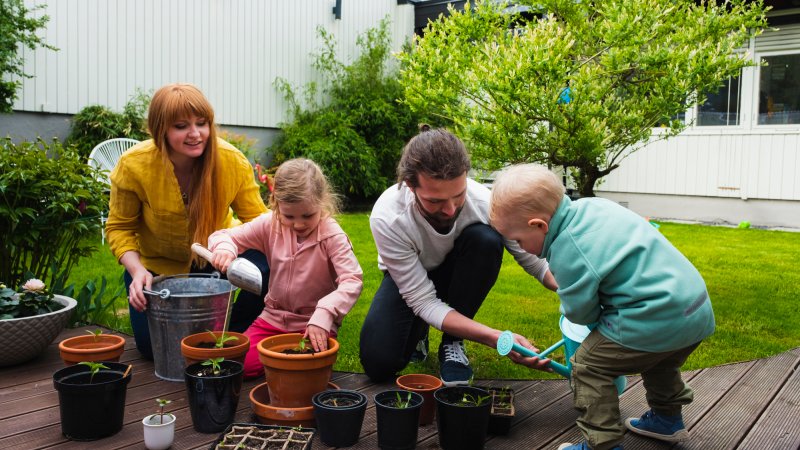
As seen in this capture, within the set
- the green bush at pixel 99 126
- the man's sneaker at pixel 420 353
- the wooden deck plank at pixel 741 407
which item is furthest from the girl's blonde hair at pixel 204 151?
the green bush at pixel 99 126

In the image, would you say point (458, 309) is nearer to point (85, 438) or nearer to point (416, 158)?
point (416, 158)

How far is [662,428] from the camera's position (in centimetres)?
190

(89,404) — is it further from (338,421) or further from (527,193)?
(527,193)

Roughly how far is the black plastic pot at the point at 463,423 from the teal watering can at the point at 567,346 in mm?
158

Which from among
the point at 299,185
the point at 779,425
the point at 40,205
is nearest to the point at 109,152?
the point at 40,205

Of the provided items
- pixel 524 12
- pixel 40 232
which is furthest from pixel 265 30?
pixel 40 232

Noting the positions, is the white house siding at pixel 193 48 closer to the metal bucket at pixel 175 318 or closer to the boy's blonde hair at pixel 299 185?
the metal bucket at pixel 175 318

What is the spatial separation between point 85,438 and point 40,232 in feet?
4.52

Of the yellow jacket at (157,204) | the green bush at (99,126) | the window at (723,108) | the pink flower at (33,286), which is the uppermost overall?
the window at (723,108)

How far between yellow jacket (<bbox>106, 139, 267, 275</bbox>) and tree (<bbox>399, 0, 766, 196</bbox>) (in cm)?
115

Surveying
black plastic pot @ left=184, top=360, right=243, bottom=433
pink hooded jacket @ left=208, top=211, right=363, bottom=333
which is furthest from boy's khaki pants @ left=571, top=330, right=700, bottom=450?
black plastic pot @ left=184, top=360, right=243, bottom=433

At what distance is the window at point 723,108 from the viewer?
7484mm

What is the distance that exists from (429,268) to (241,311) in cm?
83

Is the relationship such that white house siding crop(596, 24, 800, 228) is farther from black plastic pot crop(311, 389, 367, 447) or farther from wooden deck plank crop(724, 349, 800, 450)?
black plastic pot crop(311, 389, 367, 447)
